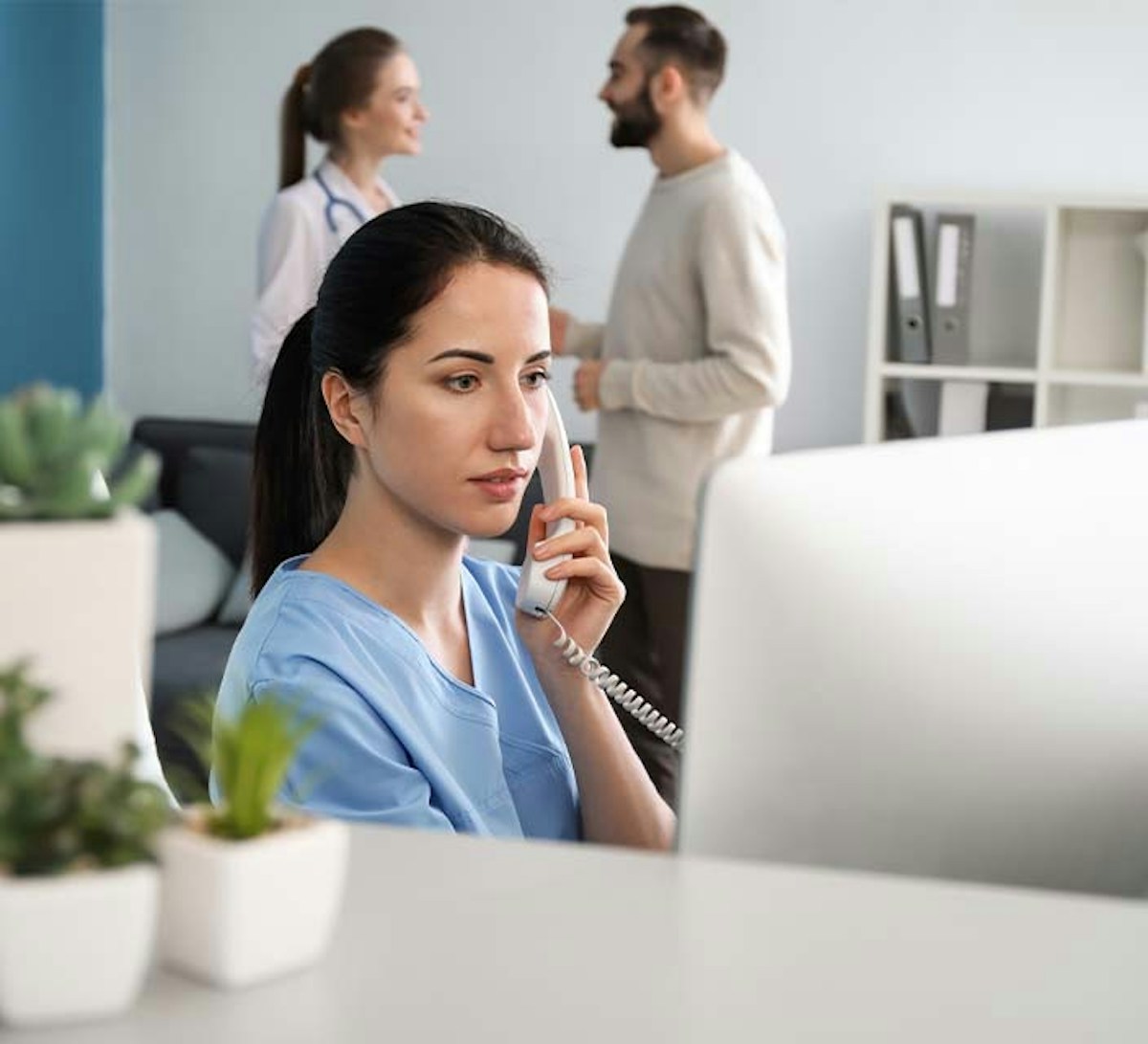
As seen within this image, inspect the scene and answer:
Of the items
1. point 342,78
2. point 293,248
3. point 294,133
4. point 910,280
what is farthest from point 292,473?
point 910,280

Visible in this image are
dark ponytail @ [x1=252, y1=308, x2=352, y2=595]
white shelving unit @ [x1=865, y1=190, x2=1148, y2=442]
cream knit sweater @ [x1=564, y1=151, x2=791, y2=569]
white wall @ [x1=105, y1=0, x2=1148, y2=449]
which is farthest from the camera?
white wall @ [x1=105, y1=0, x2=1148, y2=449]

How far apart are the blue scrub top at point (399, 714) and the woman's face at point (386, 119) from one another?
89.3 inches

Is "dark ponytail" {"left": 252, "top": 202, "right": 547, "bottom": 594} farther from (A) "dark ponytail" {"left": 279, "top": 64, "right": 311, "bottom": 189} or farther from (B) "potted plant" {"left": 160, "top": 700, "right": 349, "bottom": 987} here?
(A) "dark ponytail" {"left": 279, "top": 64, "right": 311, "bottom": 189}

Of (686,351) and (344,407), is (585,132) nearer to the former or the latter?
(686,351)

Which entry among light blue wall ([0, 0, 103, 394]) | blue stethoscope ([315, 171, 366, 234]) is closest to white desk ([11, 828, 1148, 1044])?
blue stethoscope ([315, 171, 366, 234])

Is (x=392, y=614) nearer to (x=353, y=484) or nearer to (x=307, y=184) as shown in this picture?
(x=353, y=484)

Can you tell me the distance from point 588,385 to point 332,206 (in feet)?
2.13

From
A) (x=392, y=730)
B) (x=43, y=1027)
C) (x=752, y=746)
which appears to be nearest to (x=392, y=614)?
(x=392, y=730)

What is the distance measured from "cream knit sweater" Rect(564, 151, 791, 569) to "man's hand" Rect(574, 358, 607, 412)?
0.07ft

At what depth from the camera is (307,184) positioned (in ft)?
12.0

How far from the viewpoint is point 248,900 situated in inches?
24.0

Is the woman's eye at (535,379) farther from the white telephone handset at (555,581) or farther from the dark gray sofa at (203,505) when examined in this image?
the dark gray sofa at (203,505)

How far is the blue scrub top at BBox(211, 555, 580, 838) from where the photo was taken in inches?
53.7

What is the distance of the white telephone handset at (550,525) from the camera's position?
5.32ft
